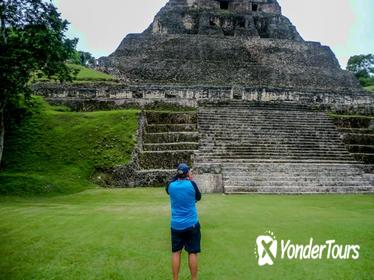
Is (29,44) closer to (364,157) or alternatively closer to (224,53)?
(364,157)

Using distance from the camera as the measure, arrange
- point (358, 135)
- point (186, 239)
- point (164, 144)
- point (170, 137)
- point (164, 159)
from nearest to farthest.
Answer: point (186, 239), point (164, 159), point (164, 144), point (170, 137), point (358, 135)

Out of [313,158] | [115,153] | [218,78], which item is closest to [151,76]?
[218,78]

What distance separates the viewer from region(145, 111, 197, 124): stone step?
16.4 meters

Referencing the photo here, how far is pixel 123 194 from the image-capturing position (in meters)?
12.0

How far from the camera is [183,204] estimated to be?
4875mm

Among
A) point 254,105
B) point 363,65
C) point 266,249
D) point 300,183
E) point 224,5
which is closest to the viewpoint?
point 266,249

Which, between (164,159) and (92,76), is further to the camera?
(92,76)

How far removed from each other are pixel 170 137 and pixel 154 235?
8.55 meters

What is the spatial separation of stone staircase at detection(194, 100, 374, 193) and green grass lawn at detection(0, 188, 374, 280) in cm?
217

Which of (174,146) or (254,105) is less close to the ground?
(254,105)

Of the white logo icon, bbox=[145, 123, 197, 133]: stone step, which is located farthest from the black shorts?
bbox=[145, 123, 197, 133]: stone step

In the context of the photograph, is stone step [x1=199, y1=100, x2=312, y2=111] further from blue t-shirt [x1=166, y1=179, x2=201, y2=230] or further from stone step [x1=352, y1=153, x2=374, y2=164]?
Result: blue t-shirt [x1=166, y1=179, x2=201, y2=230]

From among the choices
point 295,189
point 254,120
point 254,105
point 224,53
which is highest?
point 224,53

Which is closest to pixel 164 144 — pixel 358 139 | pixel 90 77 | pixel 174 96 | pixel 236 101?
pixel 236 101
